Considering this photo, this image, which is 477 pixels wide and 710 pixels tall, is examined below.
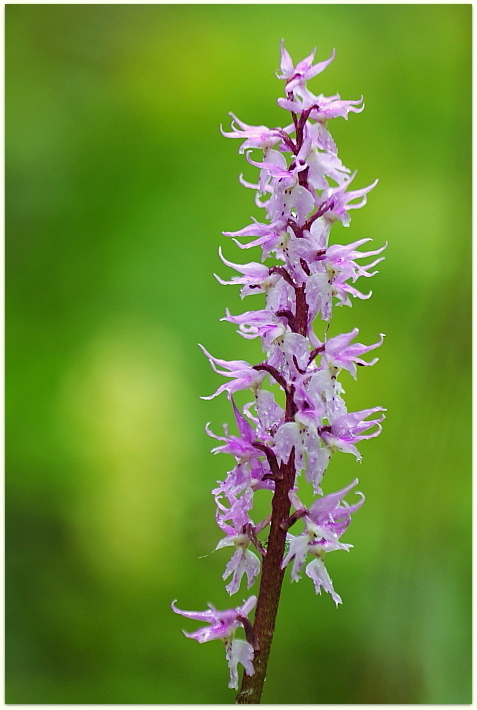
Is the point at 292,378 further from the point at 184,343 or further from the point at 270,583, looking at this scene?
the point at 184,343

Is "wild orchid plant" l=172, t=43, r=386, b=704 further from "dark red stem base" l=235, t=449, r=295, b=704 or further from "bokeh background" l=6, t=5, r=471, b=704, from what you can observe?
"bokeh background" l=6, t=5, r=471, b=704

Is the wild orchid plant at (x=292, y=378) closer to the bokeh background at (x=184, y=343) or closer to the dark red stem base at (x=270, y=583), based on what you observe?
the dark red stem base at (x=270, y=583)

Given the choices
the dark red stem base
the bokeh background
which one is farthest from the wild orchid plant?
the bokeh background

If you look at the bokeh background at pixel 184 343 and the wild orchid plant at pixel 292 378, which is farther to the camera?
the bokeh background at pixel 184 343

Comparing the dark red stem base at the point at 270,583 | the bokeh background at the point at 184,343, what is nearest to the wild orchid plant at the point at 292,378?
the dark red stem base at the point at 270,583

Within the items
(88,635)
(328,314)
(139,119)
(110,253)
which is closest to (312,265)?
(328,314)
